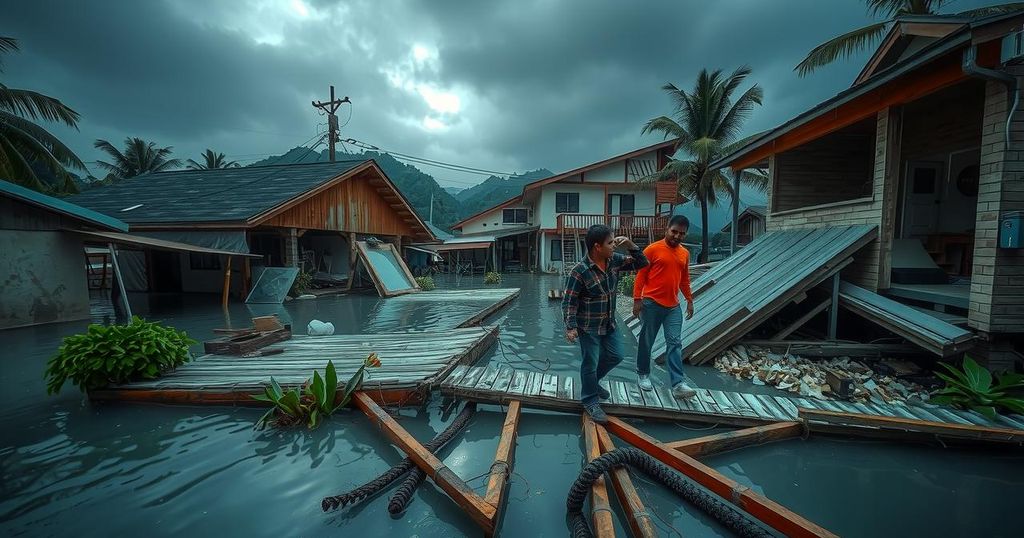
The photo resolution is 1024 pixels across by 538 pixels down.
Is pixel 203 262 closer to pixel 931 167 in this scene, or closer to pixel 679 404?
pixel 679 404

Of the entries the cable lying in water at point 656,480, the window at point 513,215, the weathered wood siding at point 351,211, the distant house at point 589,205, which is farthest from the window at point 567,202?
the cable lying in water at point 656,480

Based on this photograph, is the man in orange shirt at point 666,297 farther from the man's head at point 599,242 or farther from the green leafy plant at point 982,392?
the green leafy plant at point 982,392

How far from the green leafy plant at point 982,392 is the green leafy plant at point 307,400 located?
19.6 ft

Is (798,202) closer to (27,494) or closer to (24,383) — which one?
(27,494)

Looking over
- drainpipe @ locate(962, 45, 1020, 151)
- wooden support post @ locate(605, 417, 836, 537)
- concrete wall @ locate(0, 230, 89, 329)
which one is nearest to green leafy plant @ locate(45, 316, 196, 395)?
wooden support post @ locate(605, 417, 836, 537)

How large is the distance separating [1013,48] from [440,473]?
6865mm

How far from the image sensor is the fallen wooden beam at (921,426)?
3.20 meters

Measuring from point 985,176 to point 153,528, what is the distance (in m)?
8.22

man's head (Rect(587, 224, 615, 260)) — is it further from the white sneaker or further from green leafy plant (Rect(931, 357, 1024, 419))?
green leafy plant (Rect(931, 357, 1024, 419))

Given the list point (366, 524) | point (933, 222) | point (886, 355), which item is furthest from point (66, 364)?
point (933, 222)

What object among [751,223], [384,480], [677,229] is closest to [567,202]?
[751,223]

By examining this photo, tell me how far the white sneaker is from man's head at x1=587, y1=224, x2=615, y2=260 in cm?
175

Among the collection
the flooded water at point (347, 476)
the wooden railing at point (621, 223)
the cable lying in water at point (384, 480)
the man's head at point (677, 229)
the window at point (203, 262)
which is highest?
the wooden railing at point (621, 223)

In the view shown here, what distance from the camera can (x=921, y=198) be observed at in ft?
22.6
